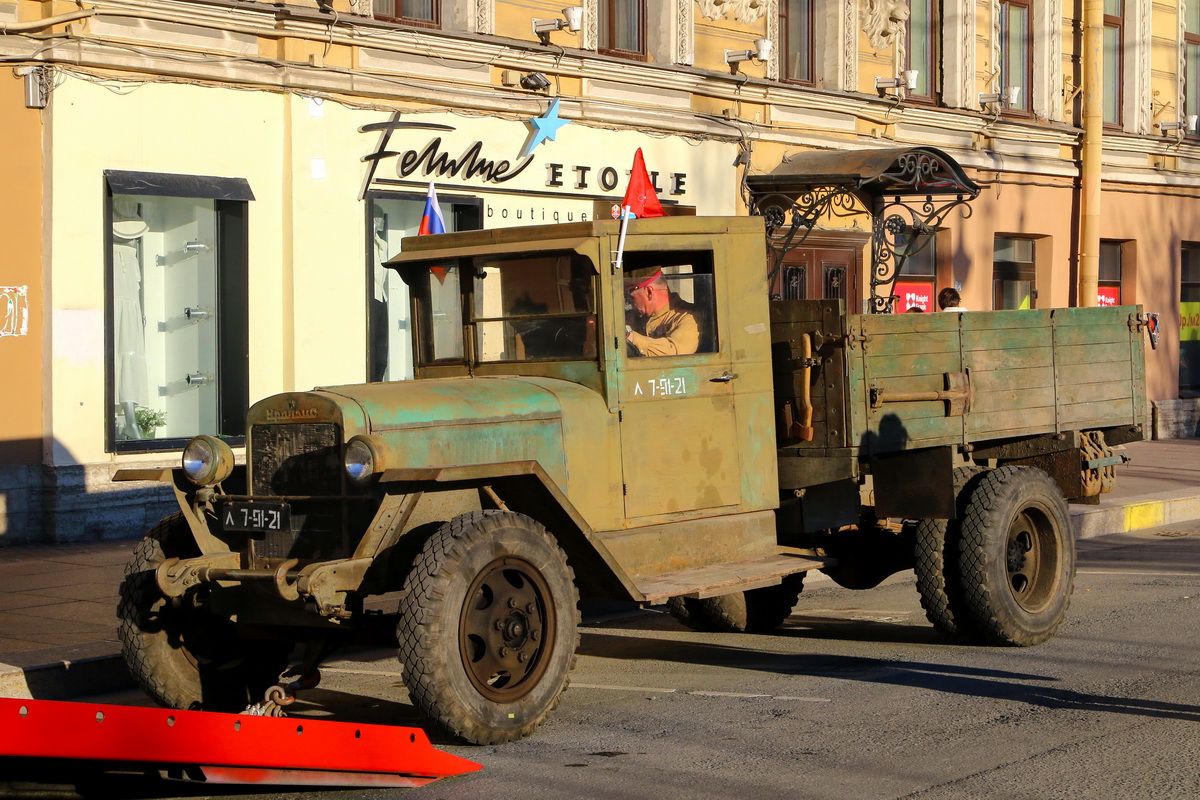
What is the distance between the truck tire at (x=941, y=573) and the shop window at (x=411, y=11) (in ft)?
28.1

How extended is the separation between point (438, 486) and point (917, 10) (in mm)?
15635

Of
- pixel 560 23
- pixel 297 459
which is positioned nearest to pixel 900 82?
pixel 560 23

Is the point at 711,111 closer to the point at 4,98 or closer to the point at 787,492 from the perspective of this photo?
the point at 4,98

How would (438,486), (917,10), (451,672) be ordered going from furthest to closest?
(917,10) → (438,486) → (451,672)

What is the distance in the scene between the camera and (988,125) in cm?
2100

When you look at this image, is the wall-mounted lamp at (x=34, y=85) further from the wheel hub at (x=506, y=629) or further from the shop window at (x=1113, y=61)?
the shop window at (x=1113, y=61)

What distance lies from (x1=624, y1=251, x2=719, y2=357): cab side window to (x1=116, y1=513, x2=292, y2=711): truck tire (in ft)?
7.32

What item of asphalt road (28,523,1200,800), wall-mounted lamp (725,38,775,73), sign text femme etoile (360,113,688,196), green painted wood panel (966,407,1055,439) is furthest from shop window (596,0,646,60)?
green painted wood panel (966,407,1055,439)

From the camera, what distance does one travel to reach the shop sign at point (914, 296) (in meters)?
20.1

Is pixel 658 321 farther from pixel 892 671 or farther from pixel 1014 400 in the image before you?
pixel 1014 400

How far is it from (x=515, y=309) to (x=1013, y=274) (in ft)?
52.4

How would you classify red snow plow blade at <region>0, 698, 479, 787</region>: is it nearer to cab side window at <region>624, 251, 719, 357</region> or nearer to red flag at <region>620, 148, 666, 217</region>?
cab side window at <region>624, 251, 719, 357</region>

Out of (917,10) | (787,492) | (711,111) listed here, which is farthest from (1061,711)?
(917,10)

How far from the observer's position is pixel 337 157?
14.1 m
